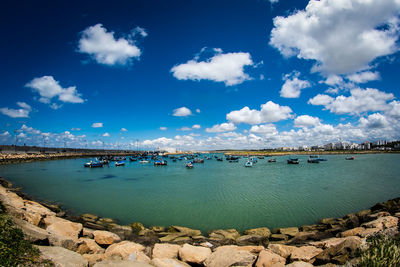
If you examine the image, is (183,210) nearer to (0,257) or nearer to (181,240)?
(181,240)

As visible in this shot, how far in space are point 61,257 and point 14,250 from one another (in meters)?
1.47

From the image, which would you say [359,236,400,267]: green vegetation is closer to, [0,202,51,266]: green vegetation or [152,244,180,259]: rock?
[152,244,180,259]: rock

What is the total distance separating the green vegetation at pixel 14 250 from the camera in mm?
5172

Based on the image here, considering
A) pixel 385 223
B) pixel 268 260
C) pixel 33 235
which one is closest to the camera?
pixel 33 235

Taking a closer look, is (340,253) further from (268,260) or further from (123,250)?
(123,250)

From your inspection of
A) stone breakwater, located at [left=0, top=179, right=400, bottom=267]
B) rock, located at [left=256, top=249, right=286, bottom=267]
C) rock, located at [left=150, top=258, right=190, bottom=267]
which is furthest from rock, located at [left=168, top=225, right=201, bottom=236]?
rock, located at [left=256, top=249, right=286, bottom=267]

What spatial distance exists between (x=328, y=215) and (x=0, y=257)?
71.2 feet

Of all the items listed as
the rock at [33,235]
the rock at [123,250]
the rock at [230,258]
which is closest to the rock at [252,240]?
the rock at [230,258]

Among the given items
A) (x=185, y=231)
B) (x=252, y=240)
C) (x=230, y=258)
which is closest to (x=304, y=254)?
(x=230, y=258)

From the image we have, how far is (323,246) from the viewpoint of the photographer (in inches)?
383

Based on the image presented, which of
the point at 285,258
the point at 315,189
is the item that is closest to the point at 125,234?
the point at 285,258

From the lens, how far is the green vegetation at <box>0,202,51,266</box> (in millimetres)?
5172

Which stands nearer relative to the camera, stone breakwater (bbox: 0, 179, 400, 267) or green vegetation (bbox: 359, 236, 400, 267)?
green vegetation (bbox: 359, 236, 400, 267)

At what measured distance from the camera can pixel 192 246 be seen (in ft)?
32.7
